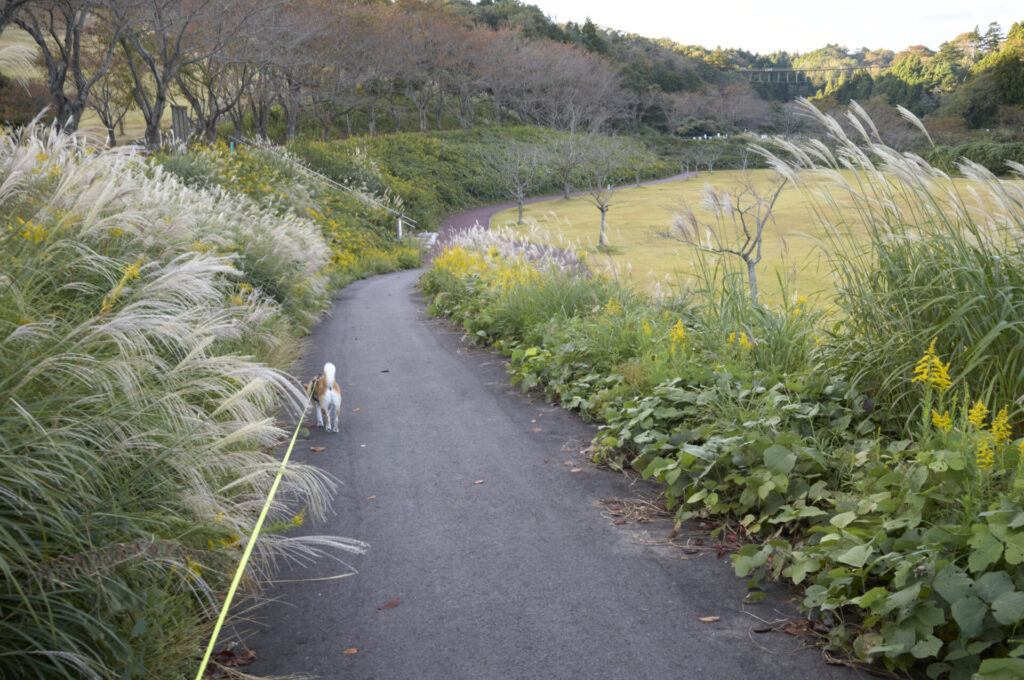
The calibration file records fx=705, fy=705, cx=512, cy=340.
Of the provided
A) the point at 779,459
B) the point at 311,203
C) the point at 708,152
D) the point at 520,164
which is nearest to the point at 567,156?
the point at 520,164

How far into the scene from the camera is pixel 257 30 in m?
23.0

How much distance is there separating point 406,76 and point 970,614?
52.2 meters

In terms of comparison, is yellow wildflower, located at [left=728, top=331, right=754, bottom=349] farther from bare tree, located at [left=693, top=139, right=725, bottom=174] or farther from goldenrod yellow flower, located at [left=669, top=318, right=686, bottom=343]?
bare tree, located at [left=693, top=139, right=725, bottom=174]

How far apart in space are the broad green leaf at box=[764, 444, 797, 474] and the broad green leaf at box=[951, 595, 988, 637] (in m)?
1.30

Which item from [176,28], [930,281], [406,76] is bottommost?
[930,281]

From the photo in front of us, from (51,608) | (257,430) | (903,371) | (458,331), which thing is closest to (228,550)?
(257,430)

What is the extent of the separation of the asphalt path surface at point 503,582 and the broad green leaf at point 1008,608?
60 centimetres

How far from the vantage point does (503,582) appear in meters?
3.60

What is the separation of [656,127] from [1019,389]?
80301 millimetres

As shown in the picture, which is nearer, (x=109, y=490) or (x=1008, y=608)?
(x=1008, y=608)

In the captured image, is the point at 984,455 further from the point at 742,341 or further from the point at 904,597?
the point at 742,341

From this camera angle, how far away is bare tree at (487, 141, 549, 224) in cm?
4444

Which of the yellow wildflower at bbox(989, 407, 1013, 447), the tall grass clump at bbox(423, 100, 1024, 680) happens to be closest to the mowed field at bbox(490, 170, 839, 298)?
the tall grass clump at bbox(423, 100, 1024, 680)

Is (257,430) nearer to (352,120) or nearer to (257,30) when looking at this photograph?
(257,30)
